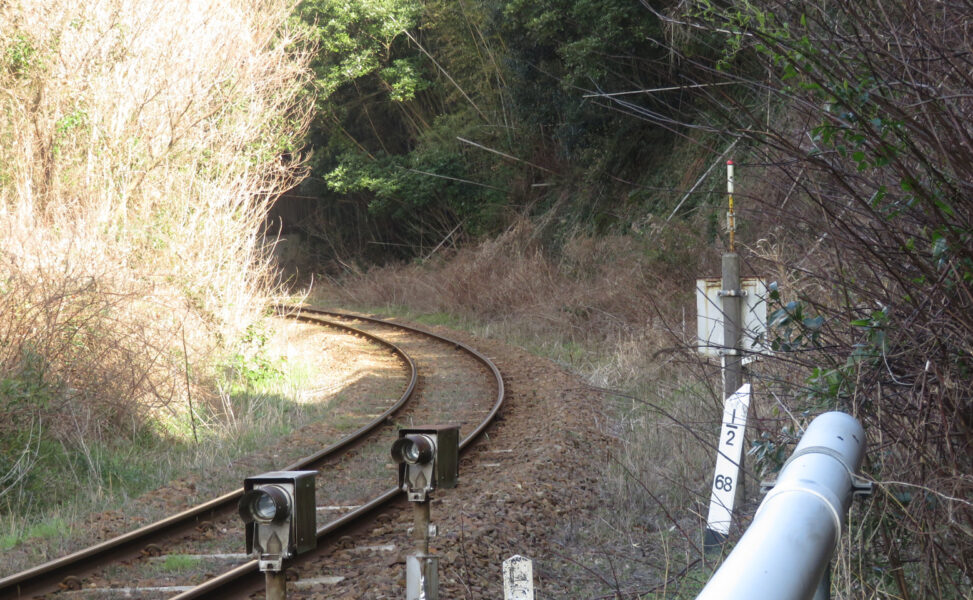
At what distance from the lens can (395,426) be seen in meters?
11.0

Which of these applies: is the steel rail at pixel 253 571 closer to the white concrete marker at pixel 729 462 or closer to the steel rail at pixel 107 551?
the steel rail at pixel 107 551

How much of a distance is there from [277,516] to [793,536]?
6.60 feet

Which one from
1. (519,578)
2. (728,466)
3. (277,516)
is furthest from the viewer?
(728,466)

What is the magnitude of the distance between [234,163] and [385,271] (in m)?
17.0

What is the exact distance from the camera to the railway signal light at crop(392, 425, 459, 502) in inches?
168

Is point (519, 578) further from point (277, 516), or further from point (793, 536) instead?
point (793, 536)

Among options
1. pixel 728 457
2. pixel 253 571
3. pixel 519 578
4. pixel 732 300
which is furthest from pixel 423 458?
pixel 732 300

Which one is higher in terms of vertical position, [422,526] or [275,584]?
[275,584]

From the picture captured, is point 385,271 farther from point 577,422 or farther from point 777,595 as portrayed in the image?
point 777,595

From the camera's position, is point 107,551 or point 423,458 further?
point 107,551

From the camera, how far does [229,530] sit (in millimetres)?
7164

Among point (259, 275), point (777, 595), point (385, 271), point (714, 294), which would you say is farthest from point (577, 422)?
point (385, 271)

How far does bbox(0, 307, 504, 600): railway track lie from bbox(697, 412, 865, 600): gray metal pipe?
14.7ft

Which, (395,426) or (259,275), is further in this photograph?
(259,275)
